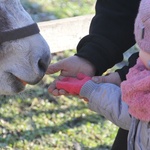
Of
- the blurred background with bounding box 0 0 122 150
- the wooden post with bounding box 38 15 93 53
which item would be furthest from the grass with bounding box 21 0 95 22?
the wooden post with bounding box 38 15 93 53

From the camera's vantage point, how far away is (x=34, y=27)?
7.50 ft

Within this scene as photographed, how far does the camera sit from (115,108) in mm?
2100

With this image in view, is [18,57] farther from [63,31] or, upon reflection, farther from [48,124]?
[48,124]

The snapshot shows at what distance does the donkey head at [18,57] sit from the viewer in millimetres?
2215

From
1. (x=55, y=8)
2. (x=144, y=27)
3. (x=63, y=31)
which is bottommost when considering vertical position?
(x=55, y=8)

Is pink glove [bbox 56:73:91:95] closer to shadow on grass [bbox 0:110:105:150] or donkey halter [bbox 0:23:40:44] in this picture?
donkey halter [bbox 0:23:40:44]

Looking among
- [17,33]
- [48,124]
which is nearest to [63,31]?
[48,124]

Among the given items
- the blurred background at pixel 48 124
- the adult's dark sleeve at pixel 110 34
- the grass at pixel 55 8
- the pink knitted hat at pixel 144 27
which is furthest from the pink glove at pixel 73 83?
the grass at pixel 55 8

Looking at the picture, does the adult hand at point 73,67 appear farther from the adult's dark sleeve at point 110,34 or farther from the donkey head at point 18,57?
the donkey head at point 18,57

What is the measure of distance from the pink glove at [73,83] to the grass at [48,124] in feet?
5.03

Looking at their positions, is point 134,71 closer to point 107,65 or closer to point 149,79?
point 149,79

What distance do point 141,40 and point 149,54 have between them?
0.06 meters

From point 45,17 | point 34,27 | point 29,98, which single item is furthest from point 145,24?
point 45,17

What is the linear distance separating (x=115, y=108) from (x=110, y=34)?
1.60 ft
